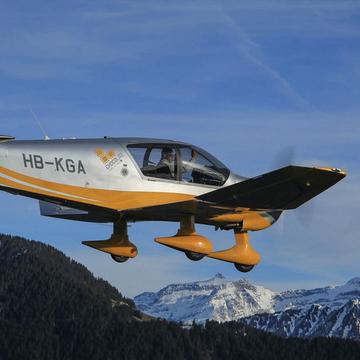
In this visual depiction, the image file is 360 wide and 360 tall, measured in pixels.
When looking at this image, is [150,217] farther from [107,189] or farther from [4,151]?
[4,151]

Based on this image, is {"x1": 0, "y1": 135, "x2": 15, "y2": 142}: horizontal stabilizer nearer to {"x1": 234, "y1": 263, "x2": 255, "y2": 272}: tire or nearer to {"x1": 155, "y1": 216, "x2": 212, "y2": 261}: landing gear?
{"x1": 155, "y1": 216, "x2": 212, "y2": 261}: landing gear

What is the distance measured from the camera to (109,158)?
104 feet

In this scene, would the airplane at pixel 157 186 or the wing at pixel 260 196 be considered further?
the airplane at pixel 157 186

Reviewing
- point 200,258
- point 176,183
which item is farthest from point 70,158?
point 200,258

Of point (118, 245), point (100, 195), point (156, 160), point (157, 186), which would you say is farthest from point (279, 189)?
point (118, 245)

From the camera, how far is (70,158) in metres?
31.2

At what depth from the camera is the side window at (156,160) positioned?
32281 mm

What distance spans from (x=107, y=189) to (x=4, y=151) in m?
3.36

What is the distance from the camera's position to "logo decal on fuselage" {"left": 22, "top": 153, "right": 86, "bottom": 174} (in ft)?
101

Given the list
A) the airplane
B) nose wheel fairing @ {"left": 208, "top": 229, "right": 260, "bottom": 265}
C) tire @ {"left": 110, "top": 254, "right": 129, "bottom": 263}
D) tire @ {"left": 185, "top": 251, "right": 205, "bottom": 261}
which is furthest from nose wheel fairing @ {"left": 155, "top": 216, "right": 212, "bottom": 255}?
tire @ {"left": 110, "top": 254, "right": 129, "bottom": 263}

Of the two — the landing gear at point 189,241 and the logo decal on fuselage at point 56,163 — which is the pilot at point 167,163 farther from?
the logo decal on fuselage at point 56,163

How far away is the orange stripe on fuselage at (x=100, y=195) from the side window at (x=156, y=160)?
0.65 m

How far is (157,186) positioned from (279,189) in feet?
12.6

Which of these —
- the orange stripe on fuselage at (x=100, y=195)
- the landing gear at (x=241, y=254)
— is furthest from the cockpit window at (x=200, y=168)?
the landing gear at (x=241, y=254)
